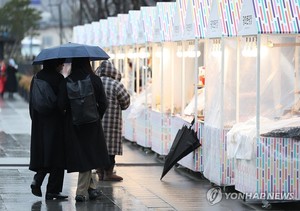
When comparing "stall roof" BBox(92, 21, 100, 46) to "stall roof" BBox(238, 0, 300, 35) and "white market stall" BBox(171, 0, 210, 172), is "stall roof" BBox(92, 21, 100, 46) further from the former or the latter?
"stall roof" BBox(238, 0, 300, 35)

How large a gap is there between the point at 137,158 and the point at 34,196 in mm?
5045

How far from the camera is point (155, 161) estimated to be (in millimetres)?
15773

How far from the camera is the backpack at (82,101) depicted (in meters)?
10.5

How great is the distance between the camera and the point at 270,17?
10.6m

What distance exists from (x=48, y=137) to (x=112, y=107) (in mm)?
2224

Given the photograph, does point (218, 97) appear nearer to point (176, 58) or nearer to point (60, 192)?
point (60, 192)

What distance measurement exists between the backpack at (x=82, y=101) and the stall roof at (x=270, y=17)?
6.61ft

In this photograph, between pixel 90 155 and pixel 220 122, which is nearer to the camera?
pixel 90 155

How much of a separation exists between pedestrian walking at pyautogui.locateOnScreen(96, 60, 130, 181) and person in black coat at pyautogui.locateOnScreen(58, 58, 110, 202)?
1969 millimetres

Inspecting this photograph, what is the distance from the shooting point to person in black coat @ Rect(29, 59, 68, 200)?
1087 cm

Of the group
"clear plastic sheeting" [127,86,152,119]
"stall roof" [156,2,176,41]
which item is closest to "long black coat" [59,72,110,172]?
"stall roof" [156,2,176,41]

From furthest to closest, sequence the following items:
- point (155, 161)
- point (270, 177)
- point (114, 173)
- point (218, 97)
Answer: point (155, 161), point (114, 173), point (218, 97), point (270, 177)

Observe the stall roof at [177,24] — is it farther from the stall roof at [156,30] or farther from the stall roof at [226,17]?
the stall roof at [226,17]

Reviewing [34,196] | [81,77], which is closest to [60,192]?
[34,196]
